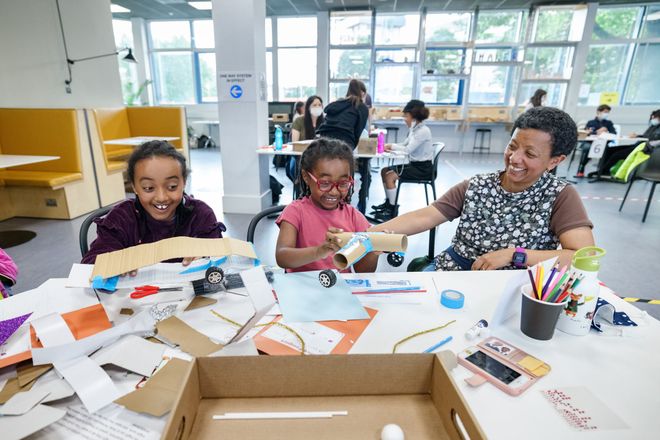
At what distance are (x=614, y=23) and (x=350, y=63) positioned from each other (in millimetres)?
6207

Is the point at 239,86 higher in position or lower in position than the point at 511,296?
higher

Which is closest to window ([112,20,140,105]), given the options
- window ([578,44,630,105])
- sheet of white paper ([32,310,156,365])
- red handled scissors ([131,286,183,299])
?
red handled scissors ([131,286,183,299])

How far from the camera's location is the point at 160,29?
10.3 m

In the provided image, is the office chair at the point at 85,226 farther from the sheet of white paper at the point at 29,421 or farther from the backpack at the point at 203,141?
the backpack at the point at 203,141

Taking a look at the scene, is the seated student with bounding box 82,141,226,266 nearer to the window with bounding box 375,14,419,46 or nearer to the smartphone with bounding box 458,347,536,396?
the smartphone with bounding box 458,347,536,396

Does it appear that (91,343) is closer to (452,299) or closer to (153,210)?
(153,210)

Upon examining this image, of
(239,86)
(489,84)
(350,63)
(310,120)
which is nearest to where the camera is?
(239,86)

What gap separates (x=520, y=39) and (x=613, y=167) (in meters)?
4.10

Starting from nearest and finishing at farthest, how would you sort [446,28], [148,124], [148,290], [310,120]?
[148,290] < [310,120] < [148,124] < [446,28]

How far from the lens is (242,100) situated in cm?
400

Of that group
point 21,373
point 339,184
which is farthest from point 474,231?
point 21,373

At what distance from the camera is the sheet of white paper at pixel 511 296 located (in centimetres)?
88

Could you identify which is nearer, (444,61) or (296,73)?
(444,61)

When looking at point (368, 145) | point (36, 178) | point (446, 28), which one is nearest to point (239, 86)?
point (368, 145)
